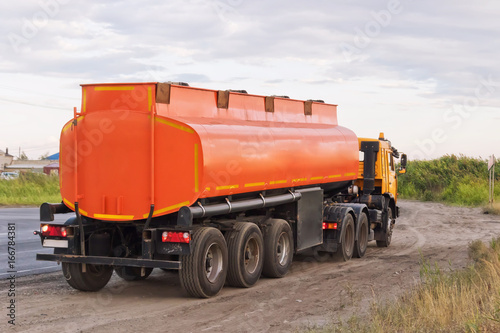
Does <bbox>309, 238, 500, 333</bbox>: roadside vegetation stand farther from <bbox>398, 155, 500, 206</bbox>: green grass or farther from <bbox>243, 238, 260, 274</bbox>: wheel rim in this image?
<bbox>398, 155, 500, 206</bbox>: green grass

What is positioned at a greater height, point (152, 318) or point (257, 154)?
point (257, 154)

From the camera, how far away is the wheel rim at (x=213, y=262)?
1133 cm

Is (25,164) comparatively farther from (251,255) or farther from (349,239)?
(251,255)

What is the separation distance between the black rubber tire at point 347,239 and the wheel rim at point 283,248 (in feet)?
8.19

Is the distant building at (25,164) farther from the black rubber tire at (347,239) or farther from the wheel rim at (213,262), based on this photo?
the wheel rim at (213,262)

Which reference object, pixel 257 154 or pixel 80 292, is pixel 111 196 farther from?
pixel 257 154

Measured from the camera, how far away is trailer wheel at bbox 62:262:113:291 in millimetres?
11458

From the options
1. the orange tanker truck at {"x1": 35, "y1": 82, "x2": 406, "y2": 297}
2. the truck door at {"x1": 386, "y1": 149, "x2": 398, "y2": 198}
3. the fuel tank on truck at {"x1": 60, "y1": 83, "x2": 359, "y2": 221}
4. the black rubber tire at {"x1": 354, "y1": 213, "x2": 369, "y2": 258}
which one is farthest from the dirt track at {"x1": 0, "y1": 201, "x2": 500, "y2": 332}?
the truck door at {"x1": 386, "y1": 149, "x2": 398, "y2": 198}

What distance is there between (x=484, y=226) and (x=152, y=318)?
20875 mm

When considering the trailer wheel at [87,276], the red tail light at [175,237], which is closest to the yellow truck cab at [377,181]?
the trailer wheel at [87,276]

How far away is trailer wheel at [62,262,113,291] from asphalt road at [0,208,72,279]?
1963 mm

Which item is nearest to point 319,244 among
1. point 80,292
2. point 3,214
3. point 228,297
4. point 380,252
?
point 380,252

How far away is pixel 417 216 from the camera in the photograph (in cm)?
3216

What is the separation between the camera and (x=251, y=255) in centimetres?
1273
